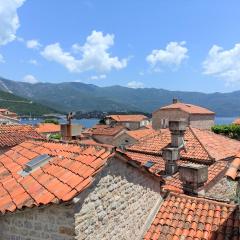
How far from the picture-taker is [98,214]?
7.30 m

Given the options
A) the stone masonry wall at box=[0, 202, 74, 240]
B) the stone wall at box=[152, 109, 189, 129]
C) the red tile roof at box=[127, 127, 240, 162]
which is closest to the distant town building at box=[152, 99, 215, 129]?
the stone wall at box=[152, 109, 189, 129]

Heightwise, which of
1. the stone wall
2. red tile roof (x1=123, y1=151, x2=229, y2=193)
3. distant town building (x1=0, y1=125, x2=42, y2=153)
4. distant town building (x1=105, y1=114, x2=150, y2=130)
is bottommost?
distant town building (x1=105, y1=114, x2=150, y2=130)

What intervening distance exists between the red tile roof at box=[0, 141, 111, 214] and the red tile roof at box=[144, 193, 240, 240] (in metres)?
2.75

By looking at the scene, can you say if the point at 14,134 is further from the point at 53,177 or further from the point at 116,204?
the point at 116,204

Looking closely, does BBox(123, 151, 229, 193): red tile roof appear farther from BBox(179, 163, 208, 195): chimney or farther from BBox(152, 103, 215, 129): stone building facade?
BBox(152, 103, 215, 129): stone building facade

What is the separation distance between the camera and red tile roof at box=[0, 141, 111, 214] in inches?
273

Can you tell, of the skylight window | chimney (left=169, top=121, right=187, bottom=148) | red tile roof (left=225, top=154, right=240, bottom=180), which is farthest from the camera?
chimney (left=169, top=121, right=187, bottom=148)

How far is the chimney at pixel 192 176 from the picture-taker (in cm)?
1152

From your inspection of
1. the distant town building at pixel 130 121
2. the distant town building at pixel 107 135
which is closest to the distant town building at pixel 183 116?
the distant town building at pixel 107 135

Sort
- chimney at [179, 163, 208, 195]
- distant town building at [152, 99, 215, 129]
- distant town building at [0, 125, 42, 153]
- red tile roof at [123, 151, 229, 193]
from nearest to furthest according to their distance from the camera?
chimney at [179, 163, 208, 195], red tile roof at [123, 151, 229, 193], distant town building at [0, 125, 42, 153], distant town building at [152, 99, 215, 129]

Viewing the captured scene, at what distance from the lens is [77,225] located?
6.65 metres

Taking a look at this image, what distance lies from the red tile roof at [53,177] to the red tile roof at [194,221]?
2.75 m

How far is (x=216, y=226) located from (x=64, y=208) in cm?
418

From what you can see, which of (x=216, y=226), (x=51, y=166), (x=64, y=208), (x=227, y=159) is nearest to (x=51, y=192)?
(x=64, y=208)
